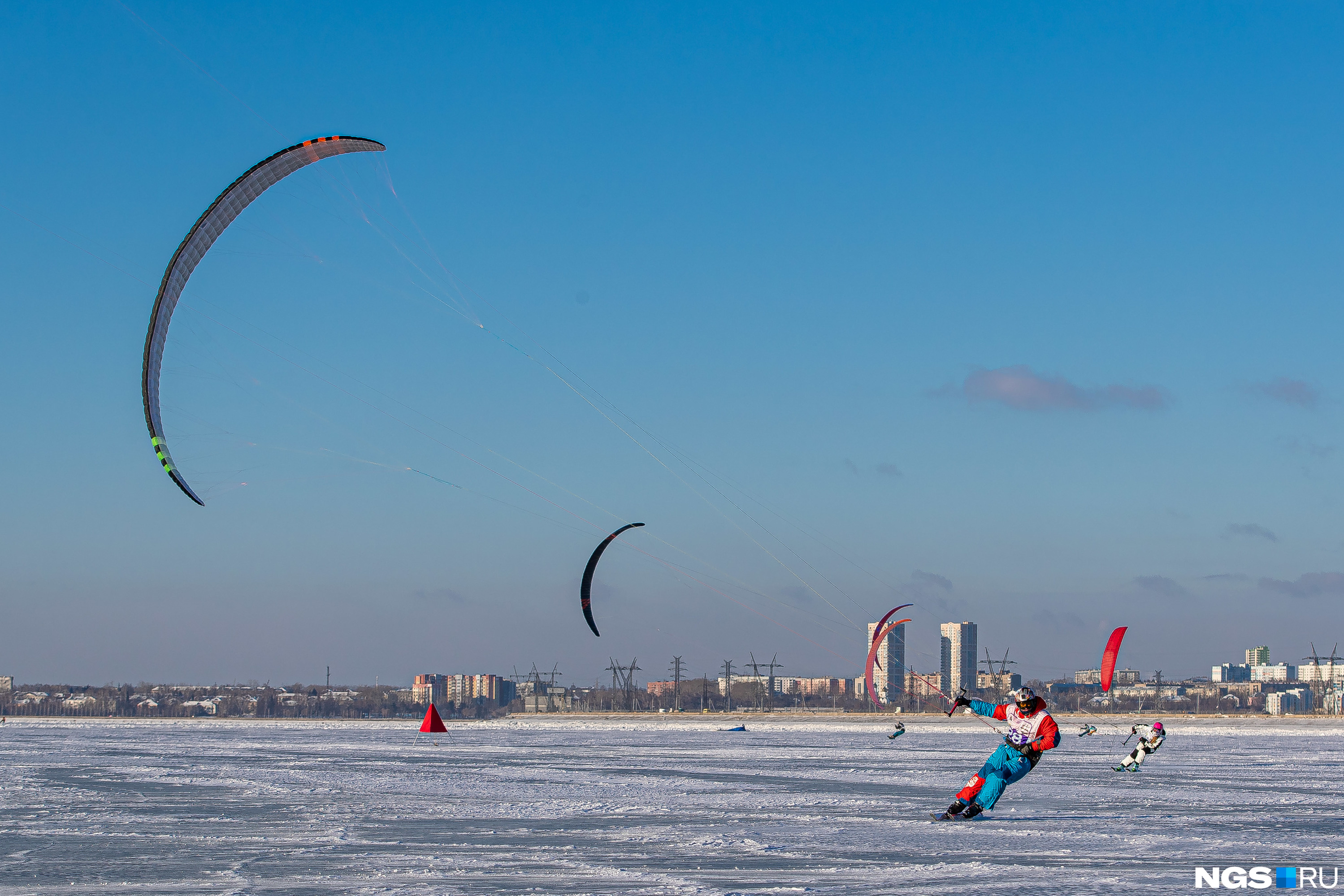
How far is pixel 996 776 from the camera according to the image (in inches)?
545

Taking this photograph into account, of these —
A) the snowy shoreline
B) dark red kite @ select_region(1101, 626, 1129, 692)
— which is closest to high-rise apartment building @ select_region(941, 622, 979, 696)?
the snowy shoreline

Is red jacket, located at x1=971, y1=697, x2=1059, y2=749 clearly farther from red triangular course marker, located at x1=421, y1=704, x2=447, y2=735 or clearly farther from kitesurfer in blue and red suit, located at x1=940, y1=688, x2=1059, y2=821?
red triangular course marker, located at x1=421, y1=704, x2=447, y2=735

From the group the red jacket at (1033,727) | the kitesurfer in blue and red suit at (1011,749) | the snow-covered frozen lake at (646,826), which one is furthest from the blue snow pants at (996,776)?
the snow-covered frozen lake at (646,826)

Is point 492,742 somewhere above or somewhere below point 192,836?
below

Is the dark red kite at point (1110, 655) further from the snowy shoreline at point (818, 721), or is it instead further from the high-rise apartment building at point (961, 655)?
the high-rise apartment building at point (961, 655)

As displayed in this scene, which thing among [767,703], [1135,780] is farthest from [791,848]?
[767,703]

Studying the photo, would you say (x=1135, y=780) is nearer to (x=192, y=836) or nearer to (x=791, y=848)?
(x=791, y=848)

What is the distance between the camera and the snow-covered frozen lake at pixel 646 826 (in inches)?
409

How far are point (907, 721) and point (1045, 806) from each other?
8490 cm

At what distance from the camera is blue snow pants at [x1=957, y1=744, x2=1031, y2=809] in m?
13.8

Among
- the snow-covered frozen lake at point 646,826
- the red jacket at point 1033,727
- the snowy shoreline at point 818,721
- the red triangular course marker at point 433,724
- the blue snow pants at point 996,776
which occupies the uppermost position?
the red jacket at point 1033,727

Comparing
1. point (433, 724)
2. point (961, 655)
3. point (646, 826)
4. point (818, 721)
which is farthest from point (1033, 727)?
point (961, 655)

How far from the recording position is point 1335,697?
130875mm

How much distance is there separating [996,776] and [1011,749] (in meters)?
0.37
